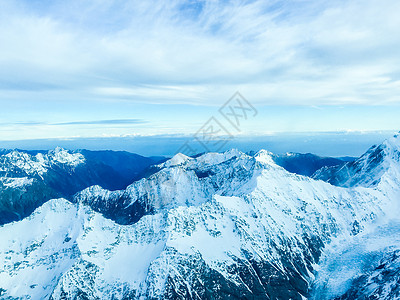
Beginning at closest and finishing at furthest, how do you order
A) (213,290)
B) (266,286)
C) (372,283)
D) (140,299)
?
1. (372,283)
2. (140,299)
3. (213,290)
4. (266,286)

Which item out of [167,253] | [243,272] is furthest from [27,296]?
[243,272]

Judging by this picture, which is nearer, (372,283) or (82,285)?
(372,283)

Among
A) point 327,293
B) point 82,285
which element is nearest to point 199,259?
point 82,285

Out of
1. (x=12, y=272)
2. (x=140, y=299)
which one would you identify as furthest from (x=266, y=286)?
(x=12, y=272)

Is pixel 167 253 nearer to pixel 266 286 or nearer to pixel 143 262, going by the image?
pixel 143 262

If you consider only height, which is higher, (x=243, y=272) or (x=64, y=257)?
(x=64, y=257)

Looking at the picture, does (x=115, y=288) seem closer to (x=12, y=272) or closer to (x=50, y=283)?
(x=50, y=283)

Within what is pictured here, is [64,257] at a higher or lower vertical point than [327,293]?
higher

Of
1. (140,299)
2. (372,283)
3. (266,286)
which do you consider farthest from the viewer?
(266,286)

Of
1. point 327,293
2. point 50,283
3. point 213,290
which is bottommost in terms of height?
point 327,293
